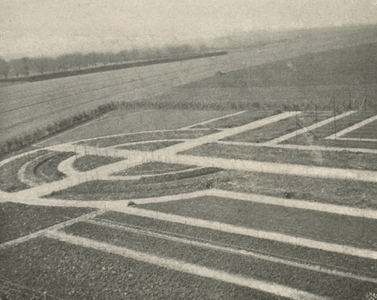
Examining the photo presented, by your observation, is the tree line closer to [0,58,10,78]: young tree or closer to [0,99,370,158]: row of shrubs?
[0,58,10,78]: young tree

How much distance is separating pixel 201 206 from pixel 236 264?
6700 mm

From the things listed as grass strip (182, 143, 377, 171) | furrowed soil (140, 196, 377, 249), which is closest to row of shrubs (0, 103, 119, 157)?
grass strip (182, 143, 377, 171)

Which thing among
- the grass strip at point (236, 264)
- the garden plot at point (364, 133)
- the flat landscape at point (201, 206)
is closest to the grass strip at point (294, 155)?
the flat landscape at point (201, 206)

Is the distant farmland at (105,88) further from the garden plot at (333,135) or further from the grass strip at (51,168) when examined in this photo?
the garden plot at (333,135)

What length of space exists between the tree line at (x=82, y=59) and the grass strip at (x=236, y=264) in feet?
135

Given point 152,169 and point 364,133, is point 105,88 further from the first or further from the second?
point 364,133

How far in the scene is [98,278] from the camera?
1806cm

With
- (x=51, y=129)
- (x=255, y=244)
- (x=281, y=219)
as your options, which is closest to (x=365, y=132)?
(x=281, y=219)

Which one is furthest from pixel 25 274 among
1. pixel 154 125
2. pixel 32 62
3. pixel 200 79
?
pixel 200 79

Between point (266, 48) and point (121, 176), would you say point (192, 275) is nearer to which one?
point (121, 176)

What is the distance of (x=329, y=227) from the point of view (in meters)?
20.8

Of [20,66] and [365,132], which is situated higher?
[20,66]

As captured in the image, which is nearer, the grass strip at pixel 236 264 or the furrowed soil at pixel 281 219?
the grass strip at pixel 236 264

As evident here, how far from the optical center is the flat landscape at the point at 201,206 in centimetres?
1748
